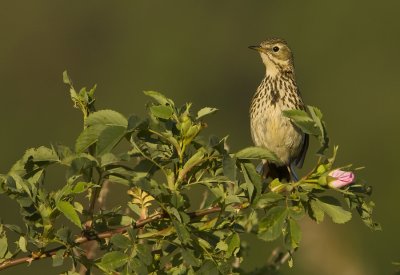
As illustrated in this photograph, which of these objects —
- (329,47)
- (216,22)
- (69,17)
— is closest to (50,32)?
(69,17)

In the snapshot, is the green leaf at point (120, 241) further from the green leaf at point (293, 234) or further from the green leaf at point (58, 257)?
the green leaf at point (293, 234)

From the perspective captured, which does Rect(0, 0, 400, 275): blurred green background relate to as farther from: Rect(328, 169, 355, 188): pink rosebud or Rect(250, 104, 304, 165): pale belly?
Rect(328, 169, 355, 188): pink rosebud

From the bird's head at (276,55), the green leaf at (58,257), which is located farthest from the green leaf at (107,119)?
the bird's head at (276,55)

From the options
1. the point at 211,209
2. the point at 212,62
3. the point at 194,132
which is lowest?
the point at 212,62

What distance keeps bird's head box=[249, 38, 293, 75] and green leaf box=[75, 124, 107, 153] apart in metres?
4.57

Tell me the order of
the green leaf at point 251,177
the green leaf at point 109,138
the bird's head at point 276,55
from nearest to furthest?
1. the green leaf at point 109,138
2. the green leaf at point 251,177
3. the bird's head at point 276,55

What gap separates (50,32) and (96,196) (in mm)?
56999

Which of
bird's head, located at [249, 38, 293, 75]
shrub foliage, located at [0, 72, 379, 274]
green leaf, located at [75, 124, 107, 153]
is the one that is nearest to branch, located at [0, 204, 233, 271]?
shrub foliage, located at [0, 72, 379, 274]

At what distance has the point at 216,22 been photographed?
5972cm

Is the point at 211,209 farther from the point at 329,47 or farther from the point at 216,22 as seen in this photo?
the point at 216,22

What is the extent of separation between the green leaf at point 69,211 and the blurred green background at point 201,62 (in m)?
26.6

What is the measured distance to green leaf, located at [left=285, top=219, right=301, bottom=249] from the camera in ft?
15.0

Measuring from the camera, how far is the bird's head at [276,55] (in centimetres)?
891

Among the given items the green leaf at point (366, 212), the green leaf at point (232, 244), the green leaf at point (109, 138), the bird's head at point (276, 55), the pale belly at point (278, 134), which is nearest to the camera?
the green leaf at point (109, 138)
